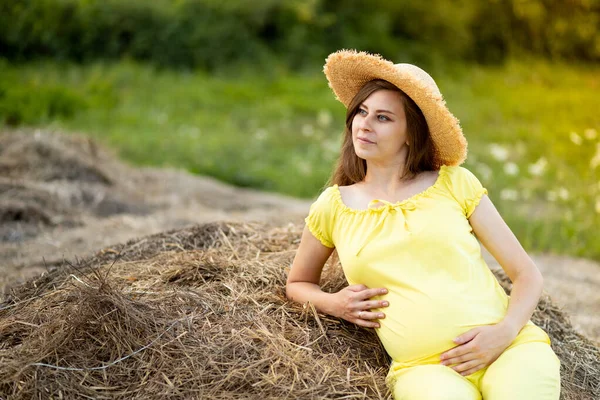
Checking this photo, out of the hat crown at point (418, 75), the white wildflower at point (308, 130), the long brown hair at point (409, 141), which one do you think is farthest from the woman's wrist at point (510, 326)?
the white wildflower at point (308, 130)

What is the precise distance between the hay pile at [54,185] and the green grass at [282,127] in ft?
4.36

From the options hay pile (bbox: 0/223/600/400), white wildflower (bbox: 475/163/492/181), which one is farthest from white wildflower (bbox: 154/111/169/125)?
hay pile (bbox: 0/223/600/400)

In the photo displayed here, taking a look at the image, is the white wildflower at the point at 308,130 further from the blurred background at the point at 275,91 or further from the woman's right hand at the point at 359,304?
the woman's right hand at the point at 359,304

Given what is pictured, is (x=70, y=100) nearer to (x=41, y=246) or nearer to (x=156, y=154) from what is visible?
(x=156, y=154)

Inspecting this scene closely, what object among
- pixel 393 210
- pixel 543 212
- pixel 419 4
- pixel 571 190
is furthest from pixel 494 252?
pixel 419 4

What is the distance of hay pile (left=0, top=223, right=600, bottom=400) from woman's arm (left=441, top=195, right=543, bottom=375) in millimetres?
319

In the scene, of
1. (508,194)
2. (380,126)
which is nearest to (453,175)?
(380,126)

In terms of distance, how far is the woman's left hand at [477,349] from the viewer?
2.38 metres

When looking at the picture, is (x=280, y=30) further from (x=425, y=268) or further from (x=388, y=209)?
(x=425, y=268)

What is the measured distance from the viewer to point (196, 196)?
678cm

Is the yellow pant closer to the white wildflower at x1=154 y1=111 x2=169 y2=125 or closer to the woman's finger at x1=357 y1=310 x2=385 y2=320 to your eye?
the woman's finger at x1=357 y1=310 x2=385 y2=320

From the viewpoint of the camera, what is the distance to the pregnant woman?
2387mm

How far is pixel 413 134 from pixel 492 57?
14.9 metres

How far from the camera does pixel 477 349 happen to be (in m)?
2.38
